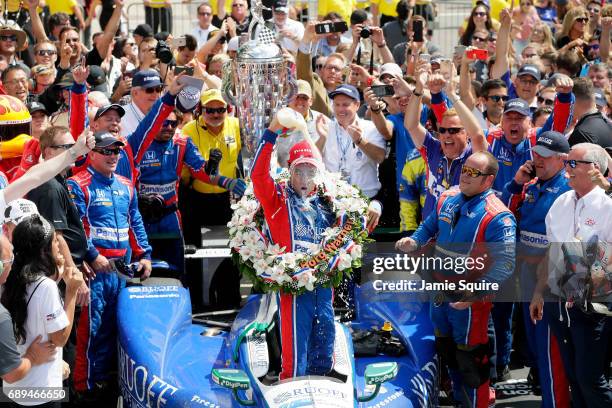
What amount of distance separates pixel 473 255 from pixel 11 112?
3.95m

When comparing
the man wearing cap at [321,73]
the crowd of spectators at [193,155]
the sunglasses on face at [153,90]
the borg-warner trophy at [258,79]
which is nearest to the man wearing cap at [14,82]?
the crowd of spectators at [193,155]

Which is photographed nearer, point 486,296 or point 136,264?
point 486,296

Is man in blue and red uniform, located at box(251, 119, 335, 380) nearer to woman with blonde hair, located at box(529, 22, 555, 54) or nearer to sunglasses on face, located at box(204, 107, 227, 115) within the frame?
sunglasses on face, located at box(204, 107, 227, 115)

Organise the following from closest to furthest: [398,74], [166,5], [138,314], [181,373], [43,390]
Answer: [43,390] → [181,373] → [138,314] → [398,74] → [166,5]

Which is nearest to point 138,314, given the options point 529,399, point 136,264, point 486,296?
point 136,264

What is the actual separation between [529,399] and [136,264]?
11.1ft

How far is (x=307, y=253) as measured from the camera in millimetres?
7055

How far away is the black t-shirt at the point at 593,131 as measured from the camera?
9148 millimetres

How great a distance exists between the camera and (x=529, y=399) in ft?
28.5

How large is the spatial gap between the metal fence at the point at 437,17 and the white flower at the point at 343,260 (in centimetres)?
1160

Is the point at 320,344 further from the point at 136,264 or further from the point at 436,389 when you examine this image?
the point at 136,264

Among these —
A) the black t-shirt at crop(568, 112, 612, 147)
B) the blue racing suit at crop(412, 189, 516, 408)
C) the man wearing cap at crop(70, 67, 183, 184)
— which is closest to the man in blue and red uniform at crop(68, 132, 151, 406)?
the man wearing cap at crop(70, 67, 183, 184)

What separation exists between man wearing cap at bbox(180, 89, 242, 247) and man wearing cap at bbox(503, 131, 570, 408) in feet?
9.67

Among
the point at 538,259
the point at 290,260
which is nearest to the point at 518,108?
the point at 538,259
